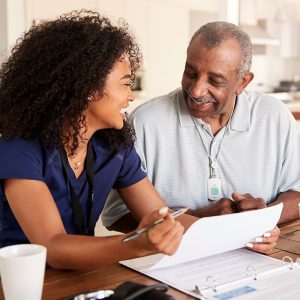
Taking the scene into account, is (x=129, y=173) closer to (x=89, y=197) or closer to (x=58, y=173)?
(x=89, y=197)

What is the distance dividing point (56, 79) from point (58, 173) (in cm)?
25

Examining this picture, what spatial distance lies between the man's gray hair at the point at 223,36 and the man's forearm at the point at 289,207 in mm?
463

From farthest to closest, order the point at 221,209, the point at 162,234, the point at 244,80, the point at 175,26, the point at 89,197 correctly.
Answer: the point at 175,26 → the point at 244,80 → the point at 221,209 → the point at 89,197 → the point at 162,234

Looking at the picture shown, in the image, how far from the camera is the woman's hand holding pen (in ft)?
3.13

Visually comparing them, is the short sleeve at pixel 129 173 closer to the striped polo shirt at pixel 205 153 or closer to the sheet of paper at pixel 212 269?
the striped polo shirt at pixel 205 153

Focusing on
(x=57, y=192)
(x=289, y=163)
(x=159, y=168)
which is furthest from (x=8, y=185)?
(x=289, y=163)

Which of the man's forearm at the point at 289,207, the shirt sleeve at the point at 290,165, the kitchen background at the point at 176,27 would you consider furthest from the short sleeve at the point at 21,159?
the kitchen background at the point at 176,27

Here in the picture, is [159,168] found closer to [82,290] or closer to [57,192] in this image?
[57,192]

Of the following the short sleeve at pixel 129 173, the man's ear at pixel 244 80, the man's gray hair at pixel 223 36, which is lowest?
the short sleeve at pixel 129 173

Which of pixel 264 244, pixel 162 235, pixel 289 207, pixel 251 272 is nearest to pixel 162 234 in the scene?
pixel 162 235

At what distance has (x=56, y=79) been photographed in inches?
50.7

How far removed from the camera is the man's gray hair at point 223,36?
1.70 m

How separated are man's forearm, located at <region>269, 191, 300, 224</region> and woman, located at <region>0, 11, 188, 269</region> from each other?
619 millimetres

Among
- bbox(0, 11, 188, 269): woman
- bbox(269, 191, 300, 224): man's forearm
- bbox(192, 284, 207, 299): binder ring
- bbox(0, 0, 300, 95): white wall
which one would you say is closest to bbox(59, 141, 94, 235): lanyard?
bbox(0, 11, 188, 269): woman
